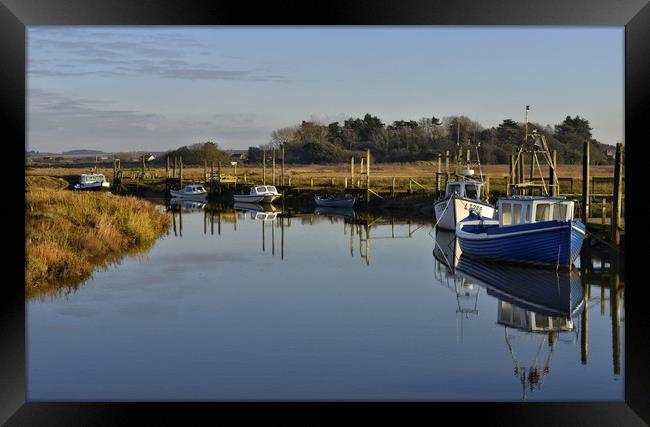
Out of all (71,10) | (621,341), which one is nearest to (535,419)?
(71,10)

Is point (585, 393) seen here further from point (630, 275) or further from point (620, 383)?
point (630, 275)

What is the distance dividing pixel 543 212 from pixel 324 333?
9931 millimetres

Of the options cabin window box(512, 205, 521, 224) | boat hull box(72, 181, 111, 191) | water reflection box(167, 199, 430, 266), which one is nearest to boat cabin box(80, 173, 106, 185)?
boat hull box(72, 181, 111, 191)

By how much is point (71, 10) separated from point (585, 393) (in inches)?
284

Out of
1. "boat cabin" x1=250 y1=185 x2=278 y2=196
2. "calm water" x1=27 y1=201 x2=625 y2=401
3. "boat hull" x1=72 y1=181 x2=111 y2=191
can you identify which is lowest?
"calm water" x1=27 y1=201 x2=625 y2=401

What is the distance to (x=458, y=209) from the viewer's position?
107 feet

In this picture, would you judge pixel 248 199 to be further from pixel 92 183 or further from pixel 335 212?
pixel 92 183

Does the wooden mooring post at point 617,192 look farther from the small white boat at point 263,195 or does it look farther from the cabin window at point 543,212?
the small white boat at point 263,195

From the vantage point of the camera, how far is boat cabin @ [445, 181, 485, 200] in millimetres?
33938

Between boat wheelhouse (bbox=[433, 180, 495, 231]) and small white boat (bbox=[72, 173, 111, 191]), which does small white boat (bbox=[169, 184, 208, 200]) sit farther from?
boat wheelhouse (bbox=[433, 180, 495, 231])

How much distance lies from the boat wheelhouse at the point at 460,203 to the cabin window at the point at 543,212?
8313 millimetres

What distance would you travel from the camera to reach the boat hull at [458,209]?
104ft

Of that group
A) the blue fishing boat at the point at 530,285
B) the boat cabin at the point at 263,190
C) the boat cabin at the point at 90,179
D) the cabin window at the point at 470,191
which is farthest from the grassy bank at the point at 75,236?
the boat cabin at the point at 90,179

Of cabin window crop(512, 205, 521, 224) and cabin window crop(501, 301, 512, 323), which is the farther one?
cabin window crop(512, 205, 521, 224)
